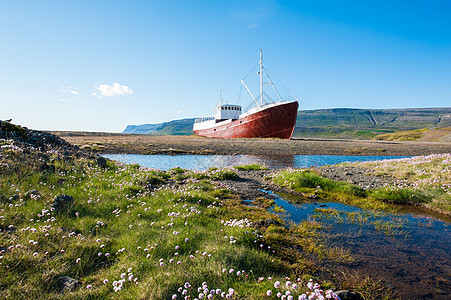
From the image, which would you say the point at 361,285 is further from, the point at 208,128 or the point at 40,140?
the point at 208,128

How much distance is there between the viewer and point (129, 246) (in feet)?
18.0

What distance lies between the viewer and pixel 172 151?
127 ft

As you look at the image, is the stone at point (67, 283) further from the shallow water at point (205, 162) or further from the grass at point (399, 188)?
the shallow water at point (205, 162)

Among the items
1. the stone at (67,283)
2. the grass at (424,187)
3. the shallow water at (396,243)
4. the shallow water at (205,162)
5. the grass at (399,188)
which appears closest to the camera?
the stone at (67,283)

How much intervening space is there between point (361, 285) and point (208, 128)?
8437cm

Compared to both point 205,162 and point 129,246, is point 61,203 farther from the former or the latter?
point 205,162

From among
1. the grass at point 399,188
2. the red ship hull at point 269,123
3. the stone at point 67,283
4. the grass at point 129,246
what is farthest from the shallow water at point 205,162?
the red ship hull at point 269,123

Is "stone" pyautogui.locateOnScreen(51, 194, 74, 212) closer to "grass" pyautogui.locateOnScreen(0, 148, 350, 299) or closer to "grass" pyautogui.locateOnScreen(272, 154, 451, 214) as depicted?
"grass" pyautogui.locateOnScreen(0, 148, 350, 299)

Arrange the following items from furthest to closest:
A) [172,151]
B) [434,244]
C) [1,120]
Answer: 1. [172,151]
2. [1,120]
3. [434,244]

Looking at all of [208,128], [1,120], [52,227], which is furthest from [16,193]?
[208,128]

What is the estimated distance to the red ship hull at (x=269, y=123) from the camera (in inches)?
2446

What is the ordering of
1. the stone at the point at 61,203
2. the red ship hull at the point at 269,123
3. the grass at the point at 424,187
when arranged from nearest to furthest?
1. the stone at the point at 61,203
2. the grass at the point at 424,187
3. the red ship hull at the point at 269,123

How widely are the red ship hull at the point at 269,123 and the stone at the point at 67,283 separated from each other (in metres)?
61.5

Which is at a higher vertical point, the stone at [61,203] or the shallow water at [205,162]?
the stone at [61,203]
